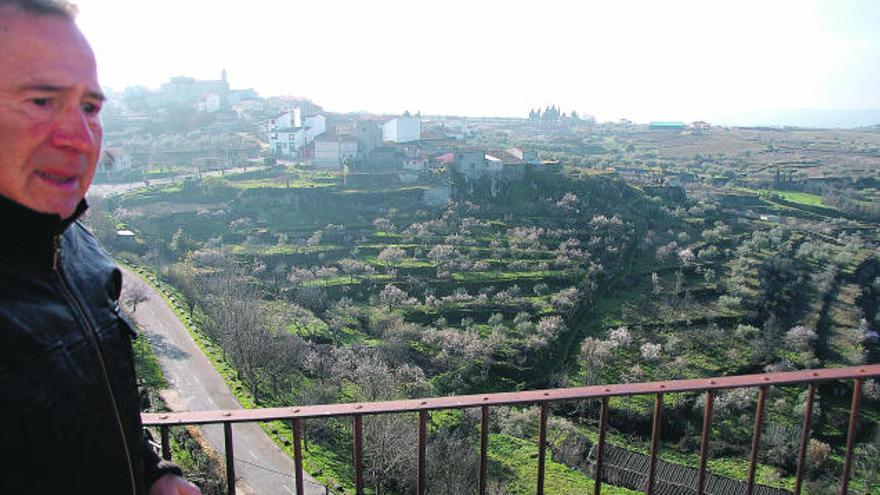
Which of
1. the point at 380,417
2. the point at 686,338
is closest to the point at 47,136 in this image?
the point at 380,417

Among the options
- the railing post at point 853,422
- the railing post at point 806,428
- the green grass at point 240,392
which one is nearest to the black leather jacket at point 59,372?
the railing post at point 806,428

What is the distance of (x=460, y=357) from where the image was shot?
17.6m

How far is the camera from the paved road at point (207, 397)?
Result: 11.8 metres

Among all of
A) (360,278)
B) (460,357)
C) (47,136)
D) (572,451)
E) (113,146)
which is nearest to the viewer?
(47,136)

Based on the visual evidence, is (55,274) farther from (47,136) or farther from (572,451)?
(572,451)

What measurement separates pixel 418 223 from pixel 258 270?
8.75m

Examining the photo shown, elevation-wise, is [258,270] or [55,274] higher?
[55,274]

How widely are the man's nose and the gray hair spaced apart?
18cm

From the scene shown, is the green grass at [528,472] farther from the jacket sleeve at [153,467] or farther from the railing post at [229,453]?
the jacket sleeve at [153,467]

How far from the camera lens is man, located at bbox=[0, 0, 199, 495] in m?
1.07

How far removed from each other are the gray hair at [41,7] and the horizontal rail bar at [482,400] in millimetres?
1330

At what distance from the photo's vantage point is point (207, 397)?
14719 mm

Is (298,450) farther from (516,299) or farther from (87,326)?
(516,299)

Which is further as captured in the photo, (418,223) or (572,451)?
(418,223)
